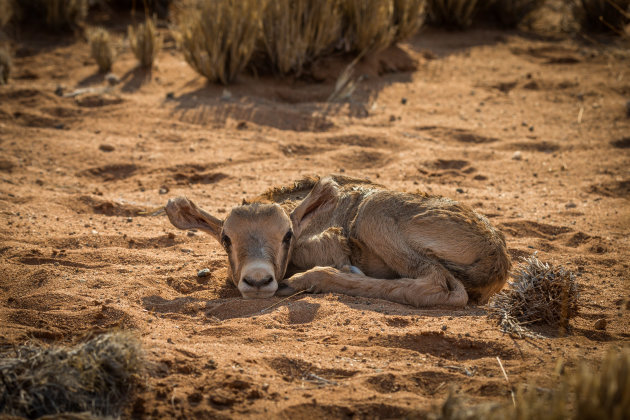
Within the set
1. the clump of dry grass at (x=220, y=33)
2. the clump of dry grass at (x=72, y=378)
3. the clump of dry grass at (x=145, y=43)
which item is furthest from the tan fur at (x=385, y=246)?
the clump of dry grass at (x=145, y=43)

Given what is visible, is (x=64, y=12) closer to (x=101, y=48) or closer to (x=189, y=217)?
(x=101, y=48)

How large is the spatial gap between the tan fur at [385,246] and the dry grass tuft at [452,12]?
32.1 feet

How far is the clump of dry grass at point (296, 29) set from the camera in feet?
37.0

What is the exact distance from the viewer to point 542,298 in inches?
189

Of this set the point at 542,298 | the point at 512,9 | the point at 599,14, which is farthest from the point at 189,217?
the point at 599,14

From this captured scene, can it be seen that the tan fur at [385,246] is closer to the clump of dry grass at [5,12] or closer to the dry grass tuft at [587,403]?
the dry grass tuft at [587,403]

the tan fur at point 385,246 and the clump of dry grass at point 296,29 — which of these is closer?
the tan fur at point 385,246

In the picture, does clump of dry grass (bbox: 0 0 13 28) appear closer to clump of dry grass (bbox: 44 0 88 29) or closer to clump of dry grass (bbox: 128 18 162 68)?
clump of dry grass (bbox: 44 0 88 29)

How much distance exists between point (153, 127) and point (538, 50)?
9.05 meters

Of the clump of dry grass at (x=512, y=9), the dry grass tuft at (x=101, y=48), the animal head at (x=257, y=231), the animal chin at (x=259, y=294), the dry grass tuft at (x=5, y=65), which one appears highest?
the clump of dry grass at (x=512, y=9)

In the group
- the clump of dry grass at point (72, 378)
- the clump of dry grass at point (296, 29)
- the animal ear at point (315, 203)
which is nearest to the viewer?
the clump of dry grass at point (72, 378)

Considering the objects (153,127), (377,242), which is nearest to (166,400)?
(377,242)

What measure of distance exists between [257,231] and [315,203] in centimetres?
79

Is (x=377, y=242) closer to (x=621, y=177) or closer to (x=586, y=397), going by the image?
(x=586, y=397)
